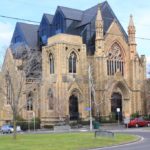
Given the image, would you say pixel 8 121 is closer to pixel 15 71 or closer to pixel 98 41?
pixel 15 71

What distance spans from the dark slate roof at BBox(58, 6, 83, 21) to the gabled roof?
9213mm

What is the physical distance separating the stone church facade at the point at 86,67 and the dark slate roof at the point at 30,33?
1918 mm

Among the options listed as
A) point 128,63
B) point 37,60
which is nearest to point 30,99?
point 37,60

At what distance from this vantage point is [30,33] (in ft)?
295

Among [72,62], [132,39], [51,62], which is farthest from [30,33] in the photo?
[132,39]

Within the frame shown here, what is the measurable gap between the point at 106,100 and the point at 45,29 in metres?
19.5

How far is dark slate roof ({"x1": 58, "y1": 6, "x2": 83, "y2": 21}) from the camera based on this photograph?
268ft

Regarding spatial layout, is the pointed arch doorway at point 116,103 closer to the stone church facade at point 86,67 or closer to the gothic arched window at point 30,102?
the stone church facade at point 86,67

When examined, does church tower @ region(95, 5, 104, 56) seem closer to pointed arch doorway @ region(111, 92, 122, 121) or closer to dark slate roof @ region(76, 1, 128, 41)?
dark slate roof @ region(76, 1, 128, 41)

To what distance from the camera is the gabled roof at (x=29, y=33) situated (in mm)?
87500

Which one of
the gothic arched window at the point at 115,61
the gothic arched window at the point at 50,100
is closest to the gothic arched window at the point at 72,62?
the gothic arched window at the point at 50,100

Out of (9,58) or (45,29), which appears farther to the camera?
(45,29)

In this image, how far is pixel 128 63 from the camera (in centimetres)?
8200

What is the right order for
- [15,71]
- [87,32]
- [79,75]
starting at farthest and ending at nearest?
[87,32], [79,75], [15,71]
